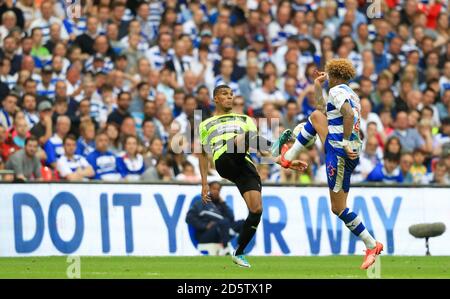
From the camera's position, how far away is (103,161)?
941 inches

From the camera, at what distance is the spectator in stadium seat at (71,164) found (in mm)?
23531

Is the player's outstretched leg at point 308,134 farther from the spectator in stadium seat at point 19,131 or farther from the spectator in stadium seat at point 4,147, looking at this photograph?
the spectator in stadium seat at point 19,131

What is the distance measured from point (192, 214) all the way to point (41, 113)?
395 cm

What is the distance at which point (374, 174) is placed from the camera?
24625 millimetres

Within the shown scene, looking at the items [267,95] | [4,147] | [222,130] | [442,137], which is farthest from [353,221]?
[442,137]

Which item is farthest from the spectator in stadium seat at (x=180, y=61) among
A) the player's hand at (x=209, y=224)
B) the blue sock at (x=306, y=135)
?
the blue sock at (x=306, y=135)

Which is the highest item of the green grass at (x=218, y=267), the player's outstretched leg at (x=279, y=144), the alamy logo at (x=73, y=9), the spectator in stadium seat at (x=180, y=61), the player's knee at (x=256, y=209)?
the alamy logo at (x=73, y=9)

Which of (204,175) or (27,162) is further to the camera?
(27,162)

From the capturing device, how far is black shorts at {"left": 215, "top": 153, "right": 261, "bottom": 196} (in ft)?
58.5

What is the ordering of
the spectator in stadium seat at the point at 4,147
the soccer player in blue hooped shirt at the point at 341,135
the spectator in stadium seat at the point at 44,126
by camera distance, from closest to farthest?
the soccer player in blue hooped shirt at the point at 341,135 < the spectator in stadium seat at the point at 4,147 < the spectator in stadium seat at the point at 44,126

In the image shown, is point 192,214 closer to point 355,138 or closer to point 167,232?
point 167,232

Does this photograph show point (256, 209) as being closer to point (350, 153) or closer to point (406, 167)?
point (350, 153)

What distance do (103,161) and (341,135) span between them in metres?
8.03

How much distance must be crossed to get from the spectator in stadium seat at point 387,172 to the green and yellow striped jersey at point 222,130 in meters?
7.20
